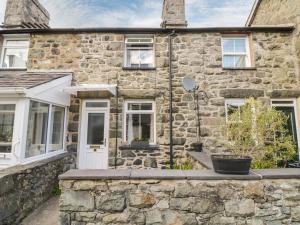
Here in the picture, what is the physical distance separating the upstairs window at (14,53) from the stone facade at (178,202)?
7010 mm

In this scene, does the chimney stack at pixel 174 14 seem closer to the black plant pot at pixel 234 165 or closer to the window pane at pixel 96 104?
the window pane at pixel 96 104

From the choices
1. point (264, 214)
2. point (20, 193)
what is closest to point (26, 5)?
point (20, 193)

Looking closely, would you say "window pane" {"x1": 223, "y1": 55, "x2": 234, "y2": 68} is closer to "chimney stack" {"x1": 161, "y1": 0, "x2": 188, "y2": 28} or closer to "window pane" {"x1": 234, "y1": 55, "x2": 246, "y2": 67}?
"window pane" {"x1": 234, "y1": 55, "x2": 246, "y2": 67}

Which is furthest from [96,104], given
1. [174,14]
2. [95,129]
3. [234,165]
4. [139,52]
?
[234,165]

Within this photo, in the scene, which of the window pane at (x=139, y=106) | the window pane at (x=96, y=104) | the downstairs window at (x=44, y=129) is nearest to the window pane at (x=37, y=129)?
the downstairs window at (x=44, y=129)

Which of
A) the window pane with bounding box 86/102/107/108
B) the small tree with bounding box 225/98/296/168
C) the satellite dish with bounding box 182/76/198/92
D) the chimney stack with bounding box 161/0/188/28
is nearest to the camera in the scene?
the small tree with bounding box 225/98/296/168

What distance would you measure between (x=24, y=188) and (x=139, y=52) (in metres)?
5.95

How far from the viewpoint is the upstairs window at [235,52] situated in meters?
8.08

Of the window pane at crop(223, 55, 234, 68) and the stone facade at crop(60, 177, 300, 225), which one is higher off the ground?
the window pane at crop(223, 55, 234, 68)

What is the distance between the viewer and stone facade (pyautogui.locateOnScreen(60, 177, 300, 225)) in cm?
294

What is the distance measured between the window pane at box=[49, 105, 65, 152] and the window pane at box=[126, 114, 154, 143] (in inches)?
90.4

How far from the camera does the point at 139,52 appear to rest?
825cm

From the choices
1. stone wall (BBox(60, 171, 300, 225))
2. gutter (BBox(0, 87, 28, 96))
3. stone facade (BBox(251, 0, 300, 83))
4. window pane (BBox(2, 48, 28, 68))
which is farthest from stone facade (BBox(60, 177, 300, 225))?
window pane (BBox(2, 48, 28, 68))

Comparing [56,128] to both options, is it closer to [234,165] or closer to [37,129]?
[37,129]
